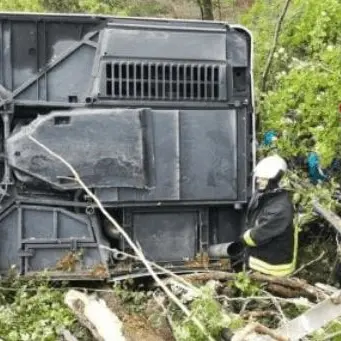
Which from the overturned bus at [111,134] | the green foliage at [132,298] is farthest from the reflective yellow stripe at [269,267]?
the green foliage at [132,298]

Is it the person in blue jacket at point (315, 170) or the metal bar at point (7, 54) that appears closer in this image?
the metal bar at point (7, 54)

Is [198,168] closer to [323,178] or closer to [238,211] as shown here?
[238,211]

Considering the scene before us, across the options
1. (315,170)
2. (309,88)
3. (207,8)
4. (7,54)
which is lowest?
(315,170)

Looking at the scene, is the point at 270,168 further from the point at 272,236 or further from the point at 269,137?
the point at 269,137

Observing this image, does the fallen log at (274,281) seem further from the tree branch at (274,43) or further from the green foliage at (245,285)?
the tree branch at (274,43)

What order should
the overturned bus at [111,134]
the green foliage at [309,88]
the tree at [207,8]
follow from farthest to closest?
1. the tree at [207,8]
2. the green foliage at [309,88]
3. the overturned bus at [111,134]

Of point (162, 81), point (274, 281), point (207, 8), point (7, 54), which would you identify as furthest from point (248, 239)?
point (207, 8)

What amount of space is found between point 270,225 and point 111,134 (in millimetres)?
1256

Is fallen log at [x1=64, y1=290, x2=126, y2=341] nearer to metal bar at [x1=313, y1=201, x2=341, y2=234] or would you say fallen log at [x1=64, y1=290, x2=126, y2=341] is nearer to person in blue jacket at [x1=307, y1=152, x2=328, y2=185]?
metal bar at [x1=313, y1=201, x2=341, y2=234]

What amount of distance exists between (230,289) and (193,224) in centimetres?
A: 66

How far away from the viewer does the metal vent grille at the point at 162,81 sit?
499 centimetres

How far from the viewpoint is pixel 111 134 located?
492 cm

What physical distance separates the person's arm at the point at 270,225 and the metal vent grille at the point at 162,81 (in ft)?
2.96

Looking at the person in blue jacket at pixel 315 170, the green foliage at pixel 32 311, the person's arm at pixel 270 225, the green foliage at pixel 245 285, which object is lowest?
the green foliage at pixel 32 311
